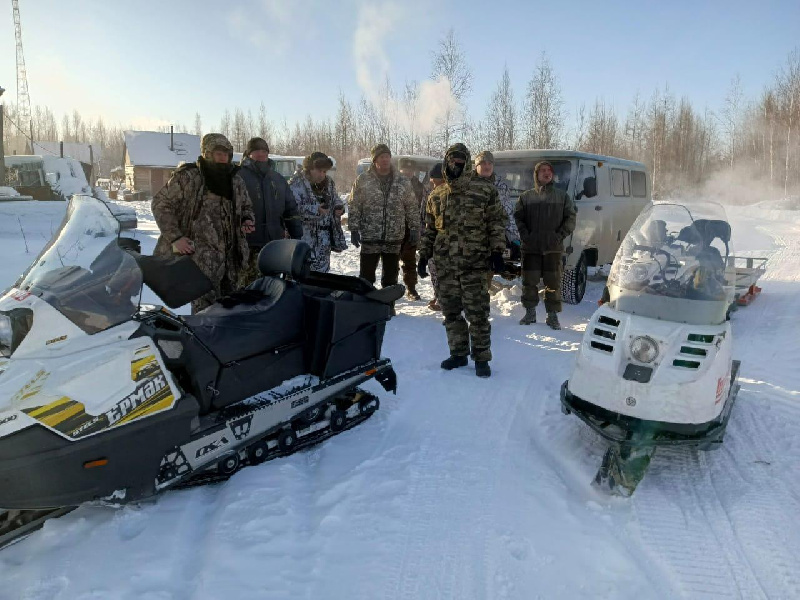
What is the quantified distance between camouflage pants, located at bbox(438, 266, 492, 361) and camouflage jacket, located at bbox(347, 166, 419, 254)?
172 cm

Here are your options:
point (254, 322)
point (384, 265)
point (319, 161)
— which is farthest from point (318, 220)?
point (254, 322)

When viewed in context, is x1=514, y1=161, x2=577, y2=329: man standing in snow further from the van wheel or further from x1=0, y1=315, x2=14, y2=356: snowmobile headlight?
x1=0, y1=315, x2=14, y2=356: snowmobile headlight

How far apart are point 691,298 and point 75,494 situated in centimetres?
334

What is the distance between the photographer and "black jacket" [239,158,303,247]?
5.18 metres

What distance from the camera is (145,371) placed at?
2.53 meters

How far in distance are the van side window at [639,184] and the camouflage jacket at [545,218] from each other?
3489mm

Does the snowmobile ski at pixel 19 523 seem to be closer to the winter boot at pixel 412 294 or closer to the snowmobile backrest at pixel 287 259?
the snowmobile backrest at pixel 287 259

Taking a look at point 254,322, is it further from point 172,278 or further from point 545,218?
point 545,218

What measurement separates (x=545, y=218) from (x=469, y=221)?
79.9 inches

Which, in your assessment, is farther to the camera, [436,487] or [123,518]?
[436,487]

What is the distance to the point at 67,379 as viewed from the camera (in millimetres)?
2256

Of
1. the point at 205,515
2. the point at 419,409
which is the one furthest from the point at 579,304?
the point at 205,515

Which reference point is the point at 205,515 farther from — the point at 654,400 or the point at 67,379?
the point at 654,400

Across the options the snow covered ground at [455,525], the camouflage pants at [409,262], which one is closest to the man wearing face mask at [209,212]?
the snow covered ground at [455,525]
